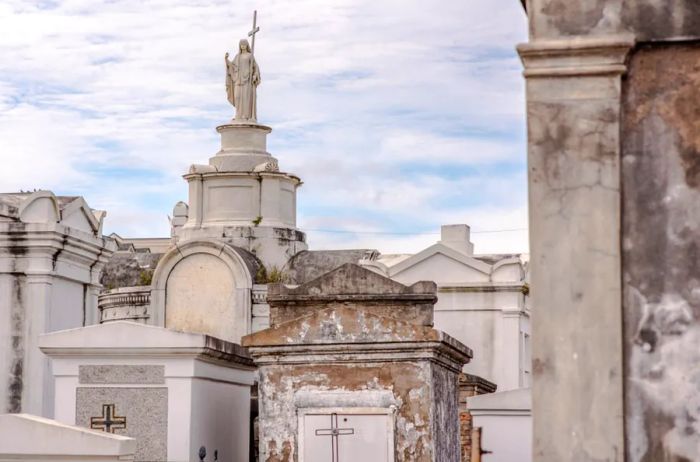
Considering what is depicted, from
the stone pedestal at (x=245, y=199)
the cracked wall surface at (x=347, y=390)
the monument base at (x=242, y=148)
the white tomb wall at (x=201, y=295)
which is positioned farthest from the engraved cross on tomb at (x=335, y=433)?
the monument base at (x=242, y=148)

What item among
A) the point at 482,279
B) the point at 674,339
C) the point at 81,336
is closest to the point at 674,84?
the point at 674,339

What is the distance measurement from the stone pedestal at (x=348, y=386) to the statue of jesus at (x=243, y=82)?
54.0 ft

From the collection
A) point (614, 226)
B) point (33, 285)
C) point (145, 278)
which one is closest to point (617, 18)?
point (614, 226)

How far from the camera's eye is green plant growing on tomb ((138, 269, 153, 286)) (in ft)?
83.6

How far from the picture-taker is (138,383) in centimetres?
1213

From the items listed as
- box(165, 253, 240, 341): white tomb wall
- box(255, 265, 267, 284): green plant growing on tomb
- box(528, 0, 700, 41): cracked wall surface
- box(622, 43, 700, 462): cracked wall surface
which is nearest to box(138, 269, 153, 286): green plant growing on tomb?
box(165, 253, 240, 341): white tomb wall

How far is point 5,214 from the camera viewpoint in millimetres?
14125

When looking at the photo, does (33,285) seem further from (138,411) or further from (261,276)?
(261,276)

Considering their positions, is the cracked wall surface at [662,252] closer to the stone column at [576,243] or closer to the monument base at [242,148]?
the stone column at [576,243]

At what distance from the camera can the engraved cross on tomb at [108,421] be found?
12.1 m

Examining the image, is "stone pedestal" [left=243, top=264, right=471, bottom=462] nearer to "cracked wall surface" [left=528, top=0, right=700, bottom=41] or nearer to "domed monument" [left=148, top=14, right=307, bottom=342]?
"cracked wall surface" [left=528, top=0, right=700, bottom=41]

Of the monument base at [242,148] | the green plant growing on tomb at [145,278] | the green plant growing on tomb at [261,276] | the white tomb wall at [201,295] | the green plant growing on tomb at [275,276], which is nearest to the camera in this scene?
the white tomb wall at [201,295]

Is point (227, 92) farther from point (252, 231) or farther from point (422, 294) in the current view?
point (422, 294)

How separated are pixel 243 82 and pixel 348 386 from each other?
671 inches
